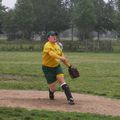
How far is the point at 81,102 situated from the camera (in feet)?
41.4

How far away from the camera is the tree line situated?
75875 mm

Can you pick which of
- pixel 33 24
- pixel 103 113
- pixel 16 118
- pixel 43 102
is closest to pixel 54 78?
pixel 43 102

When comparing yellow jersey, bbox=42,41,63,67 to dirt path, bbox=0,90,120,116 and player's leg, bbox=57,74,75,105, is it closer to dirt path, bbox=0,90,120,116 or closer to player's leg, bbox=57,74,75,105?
player's leg, bbox=57,74,75,105

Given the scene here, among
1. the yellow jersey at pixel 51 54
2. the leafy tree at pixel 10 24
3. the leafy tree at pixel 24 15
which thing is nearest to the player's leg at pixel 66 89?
the yellow jersey at pixel 51 54

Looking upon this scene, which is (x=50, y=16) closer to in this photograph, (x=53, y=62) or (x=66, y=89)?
(x=53, y=62)

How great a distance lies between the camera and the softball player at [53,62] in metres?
12.2

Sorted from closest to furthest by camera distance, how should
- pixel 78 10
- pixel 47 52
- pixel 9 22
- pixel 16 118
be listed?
pixel 16 118
pixel 47 52
pixel 78 10
pixel 9 22

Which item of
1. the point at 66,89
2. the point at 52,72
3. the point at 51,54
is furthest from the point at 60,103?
the point at 51,54

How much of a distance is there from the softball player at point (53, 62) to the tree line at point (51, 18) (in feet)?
195

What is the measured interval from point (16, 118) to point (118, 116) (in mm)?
2305

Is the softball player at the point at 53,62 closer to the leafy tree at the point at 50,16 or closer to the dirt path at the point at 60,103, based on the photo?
the dirt path at the point at 60,103

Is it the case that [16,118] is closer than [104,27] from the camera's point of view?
Yes

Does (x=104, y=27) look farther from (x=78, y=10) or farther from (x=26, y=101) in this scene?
(x=26, y=101)

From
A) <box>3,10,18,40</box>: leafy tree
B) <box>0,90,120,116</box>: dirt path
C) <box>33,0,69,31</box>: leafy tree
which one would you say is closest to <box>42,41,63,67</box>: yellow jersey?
<box>0,90,120,116</box>: dirt path
